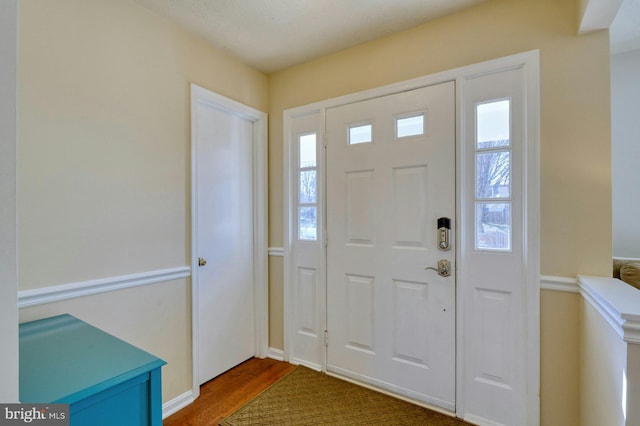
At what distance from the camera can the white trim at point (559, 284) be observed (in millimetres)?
1550

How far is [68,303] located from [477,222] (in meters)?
2.25

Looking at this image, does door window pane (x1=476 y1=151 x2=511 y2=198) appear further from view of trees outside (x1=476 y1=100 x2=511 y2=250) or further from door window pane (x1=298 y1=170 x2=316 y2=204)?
door window pane (x1=298 y1=170 x2=316 y2=204)

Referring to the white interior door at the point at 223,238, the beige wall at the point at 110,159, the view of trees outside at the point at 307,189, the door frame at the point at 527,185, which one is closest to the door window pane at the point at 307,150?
the view of trees outside at the point at 307,189

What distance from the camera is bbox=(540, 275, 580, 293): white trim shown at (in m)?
1.55

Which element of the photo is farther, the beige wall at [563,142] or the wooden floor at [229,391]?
the wooden floor at [229,391]

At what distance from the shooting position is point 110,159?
5.38 ft

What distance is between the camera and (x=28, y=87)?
1.35m

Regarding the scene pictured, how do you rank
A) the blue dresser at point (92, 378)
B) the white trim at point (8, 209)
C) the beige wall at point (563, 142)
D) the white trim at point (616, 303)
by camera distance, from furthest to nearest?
1. the beige wall at point (563, 142)
2. the white trim at point (616, 303)
3. the blue dresser at point (92, 378)
4. the white trim at point (8, 209)

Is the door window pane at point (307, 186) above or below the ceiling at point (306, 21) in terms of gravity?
below

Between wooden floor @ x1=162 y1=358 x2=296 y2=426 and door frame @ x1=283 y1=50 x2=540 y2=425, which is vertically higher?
door frame @ x1=283 y1=50 x2=540 y2=425

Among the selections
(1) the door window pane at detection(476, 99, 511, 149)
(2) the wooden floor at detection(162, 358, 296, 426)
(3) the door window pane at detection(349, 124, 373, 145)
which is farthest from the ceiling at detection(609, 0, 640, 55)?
(2) the wooden floor at detection(162, 358, 296, 426)

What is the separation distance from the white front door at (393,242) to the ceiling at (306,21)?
0.46 m

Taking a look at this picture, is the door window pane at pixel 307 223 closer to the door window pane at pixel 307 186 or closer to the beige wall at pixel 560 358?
the door window pane at pixel 307 186

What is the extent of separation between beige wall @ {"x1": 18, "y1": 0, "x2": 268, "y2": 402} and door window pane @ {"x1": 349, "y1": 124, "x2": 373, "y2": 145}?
113 centimetres
